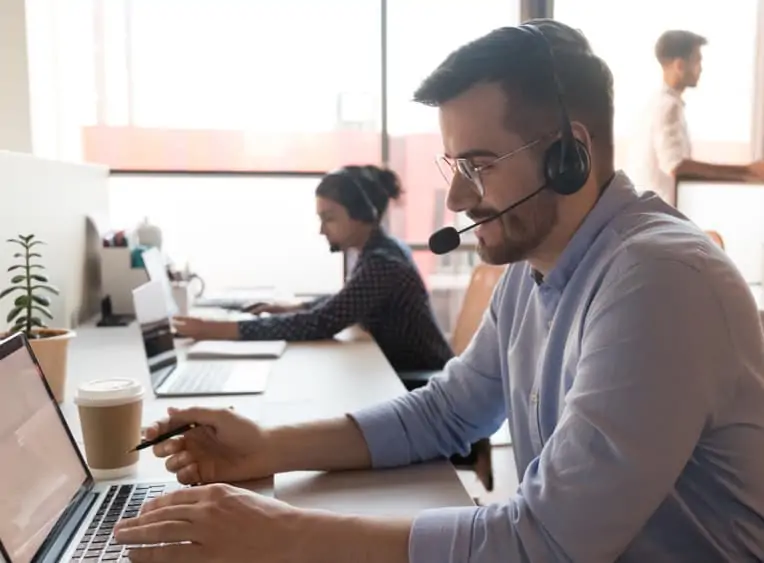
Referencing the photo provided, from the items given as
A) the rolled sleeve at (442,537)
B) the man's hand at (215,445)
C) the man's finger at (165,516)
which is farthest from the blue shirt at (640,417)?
the man's hand at (215,445)

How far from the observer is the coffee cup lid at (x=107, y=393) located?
112 cm

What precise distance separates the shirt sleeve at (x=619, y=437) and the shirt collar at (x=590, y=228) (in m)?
0.17

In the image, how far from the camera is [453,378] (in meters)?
1.31

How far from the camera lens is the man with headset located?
0.79m

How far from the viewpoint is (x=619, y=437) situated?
0.78 m

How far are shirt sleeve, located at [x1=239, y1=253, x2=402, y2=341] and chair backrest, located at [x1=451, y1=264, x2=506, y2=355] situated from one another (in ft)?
1.67

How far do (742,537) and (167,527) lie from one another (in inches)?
24.1

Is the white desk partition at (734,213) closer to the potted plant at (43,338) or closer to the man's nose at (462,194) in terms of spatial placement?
the man's nose at (462,194)

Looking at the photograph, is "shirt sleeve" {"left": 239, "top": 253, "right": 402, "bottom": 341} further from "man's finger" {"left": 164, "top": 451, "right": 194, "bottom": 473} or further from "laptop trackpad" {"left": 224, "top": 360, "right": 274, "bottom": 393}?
"man's finger" {"left": 164, "top": 451, "right": 194, "bottom": 473}

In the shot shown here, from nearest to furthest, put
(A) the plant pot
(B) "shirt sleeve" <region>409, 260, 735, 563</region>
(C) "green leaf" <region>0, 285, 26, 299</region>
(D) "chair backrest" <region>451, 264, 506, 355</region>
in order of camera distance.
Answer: (B) "shirt sleeve" <region>409, 260, 735, 563</region>
(A) the plant pot
(C) "green leaf" <region>0, 285, 26, 299</region>
(D) "chair backrest" <region>451, 264, 506, 355</region>

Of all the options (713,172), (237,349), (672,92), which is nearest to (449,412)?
(237,349)

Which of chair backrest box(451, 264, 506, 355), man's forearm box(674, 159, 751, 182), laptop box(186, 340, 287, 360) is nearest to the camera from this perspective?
laptop box(186, 340, 287, 360)

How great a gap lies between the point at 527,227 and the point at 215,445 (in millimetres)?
516

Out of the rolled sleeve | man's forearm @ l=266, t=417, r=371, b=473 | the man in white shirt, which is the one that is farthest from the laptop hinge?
the man in white shirt
